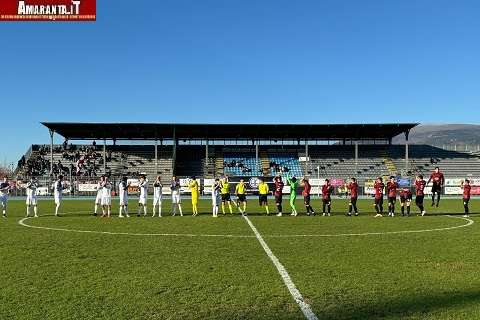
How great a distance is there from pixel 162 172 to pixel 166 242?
160 ft

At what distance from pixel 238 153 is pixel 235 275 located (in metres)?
60.5

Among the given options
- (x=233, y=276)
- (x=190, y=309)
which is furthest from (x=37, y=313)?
A: (x=233, y=276)

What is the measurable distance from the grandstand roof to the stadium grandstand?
120 millimetres

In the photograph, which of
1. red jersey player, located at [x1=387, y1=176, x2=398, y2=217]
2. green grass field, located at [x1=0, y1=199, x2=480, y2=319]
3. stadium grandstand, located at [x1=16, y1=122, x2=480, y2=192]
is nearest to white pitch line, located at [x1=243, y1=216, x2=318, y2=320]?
green grass field, located at [x1=0, y1=199, x2=480, y2=319]

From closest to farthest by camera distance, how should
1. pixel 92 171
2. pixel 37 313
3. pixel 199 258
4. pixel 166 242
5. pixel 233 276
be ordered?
pixel 37 313
pixel 233 276
pixel 199 258
pixel 166 242
pixel 92 171

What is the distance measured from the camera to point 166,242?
45.8 feet

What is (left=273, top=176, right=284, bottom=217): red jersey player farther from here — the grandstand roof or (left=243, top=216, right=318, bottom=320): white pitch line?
the grandstand roof

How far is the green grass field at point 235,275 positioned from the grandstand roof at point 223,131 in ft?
151

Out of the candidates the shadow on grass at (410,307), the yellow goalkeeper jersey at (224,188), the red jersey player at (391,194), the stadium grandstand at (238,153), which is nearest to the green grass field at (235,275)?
the shadow on grass at (410,307)

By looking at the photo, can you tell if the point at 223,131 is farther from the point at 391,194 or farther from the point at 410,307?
the point at 410,307

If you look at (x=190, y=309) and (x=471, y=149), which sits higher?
(x=471, y=149)

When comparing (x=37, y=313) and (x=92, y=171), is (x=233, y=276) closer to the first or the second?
(x=37, y=313)

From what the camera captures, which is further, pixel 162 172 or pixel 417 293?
pixel 162 172

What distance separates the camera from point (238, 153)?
228ft
